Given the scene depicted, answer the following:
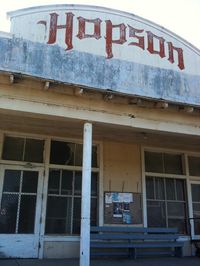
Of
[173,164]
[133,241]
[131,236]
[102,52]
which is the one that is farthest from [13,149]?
[173,164]

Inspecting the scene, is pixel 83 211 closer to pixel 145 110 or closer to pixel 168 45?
pixel 145 110

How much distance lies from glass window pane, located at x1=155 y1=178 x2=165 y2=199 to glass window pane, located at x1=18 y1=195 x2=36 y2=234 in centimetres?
353

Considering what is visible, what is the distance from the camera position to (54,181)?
8.57 metres

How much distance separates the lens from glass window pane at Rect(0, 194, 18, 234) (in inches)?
310

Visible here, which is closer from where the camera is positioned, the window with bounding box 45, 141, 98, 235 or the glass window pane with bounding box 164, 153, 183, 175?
the window with bounding box 45, 141, 98, 235

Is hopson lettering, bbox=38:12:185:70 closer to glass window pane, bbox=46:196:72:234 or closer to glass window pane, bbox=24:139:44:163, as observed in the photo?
glass window pane, bbox=24:139:44:163

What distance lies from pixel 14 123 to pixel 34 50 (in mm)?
1958

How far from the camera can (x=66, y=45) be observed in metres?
8.84

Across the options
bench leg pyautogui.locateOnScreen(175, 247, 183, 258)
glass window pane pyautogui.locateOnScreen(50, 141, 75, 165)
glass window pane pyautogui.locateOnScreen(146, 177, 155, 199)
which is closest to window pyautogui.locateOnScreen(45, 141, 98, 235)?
glass window pane pyautogui.locateOnScreen(50, 141, 75, 165)

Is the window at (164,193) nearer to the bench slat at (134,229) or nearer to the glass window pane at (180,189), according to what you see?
the glass window pane at (180,189)

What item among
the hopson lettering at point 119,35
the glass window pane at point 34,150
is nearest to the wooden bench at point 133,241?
the glass window pane at point 34,150

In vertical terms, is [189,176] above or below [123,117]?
below

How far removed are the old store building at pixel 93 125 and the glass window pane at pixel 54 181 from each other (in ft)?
0.08

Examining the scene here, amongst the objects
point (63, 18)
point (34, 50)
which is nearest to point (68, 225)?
point (34, 50)
